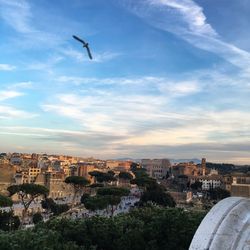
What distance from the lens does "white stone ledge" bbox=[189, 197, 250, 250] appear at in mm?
3270

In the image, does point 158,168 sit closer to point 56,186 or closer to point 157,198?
point 56,186

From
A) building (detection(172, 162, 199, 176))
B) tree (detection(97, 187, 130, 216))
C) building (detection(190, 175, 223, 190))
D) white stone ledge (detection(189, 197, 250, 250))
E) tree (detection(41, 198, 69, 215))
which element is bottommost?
tree (detection(41, 198, 69, 215))

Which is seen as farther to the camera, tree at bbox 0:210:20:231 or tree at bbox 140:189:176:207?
tree at bbox 140:189:176:207

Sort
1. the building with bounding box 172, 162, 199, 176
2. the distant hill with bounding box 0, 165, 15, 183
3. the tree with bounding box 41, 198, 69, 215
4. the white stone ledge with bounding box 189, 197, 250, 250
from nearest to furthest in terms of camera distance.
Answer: the white stone ledge with bounding box 189, 197, 250, 250 < the tree with bounding box 41, 198, 69, 215 < the distant hill with bounding box 0, 165, 15, 183 < the building with bounding box 172, 162, 199, 176

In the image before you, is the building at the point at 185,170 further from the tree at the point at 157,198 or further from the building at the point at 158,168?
the tree at the point at 157,198

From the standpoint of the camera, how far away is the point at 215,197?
6944 centimetres

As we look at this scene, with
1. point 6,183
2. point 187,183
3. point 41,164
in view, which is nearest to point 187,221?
point 6,183

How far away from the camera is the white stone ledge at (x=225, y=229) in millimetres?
3270

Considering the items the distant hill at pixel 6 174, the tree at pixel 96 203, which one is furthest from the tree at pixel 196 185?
the tree at pixel 96 203

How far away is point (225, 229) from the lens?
3.33 meters

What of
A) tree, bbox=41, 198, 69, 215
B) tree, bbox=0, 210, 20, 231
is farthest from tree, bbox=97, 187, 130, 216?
tree, bbox=0, 210, 20, 231

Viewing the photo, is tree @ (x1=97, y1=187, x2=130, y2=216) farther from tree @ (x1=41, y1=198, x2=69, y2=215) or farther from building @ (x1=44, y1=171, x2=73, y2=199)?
building @ (x1=44, y1=171, x2=73, y2=199)

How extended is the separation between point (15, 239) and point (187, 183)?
339 feet

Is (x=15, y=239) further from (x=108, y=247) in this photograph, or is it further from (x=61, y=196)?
(x=61, y=196)
